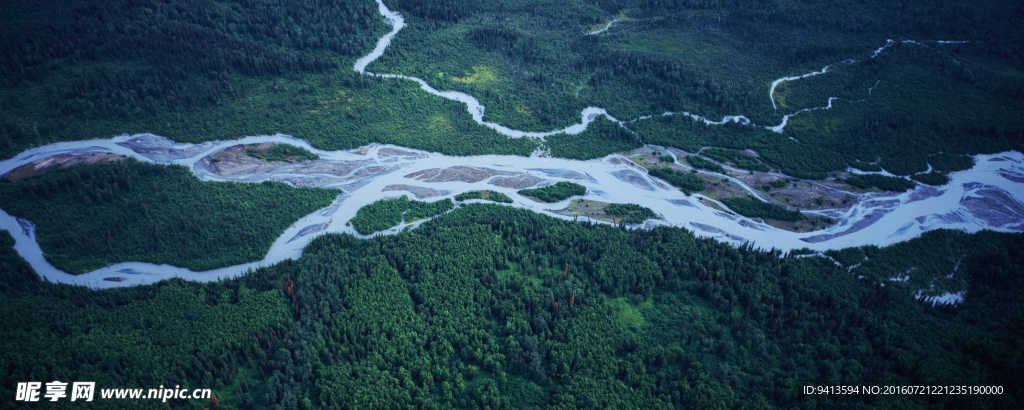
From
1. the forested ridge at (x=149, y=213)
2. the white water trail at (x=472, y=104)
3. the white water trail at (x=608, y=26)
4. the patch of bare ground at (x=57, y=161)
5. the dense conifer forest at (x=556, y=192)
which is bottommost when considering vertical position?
the forested ridge at (x=149, y=213)

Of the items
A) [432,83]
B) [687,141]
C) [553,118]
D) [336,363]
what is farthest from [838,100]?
[336,363]

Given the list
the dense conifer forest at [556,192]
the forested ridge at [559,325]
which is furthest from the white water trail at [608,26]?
the forested ridge at [559,325]

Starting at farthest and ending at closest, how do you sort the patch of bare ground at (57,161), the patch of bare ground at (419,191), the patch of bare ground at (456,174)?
the patch of bare ground at (456,174)
the patch of bare ground at (419,191)
the patch of bare ground at (57,161)

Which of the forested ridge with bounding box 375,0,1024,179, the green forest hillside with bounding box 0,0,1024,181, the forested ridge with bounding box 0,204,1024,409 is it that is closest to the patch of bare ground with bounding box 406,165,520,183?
the green forest hillside with bounding box 0,0,1024,181

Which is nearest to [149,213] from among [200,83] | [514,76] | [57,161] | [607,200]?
[57,161]

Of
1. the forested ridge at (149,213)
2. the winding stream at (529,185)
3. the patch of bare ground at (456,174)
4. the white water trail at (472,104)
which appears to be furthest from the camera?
the white water trail at (472,104)

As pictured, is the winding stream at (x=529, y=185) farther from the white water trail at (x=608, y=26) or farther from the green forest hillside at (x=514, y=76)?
the white water trail at (x=608, y=26)
